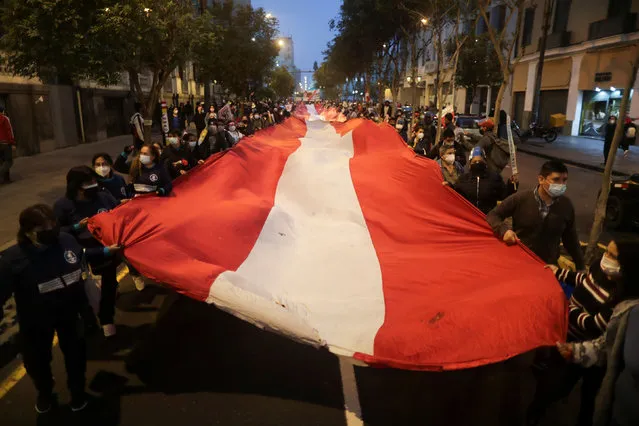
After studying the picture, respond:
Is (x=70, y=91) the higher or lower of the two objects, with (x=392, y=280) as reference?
higher

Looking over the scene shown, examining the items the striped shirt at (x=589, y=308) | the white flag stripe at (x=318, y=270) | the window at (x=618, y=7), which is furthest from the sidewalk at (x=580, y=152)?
the striped shirt at (x=589, y=308)

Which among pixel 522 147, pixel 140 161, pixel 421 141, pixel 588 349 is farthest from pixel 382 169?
pixel 522 147

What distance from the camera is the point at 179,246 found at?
439 centimetres

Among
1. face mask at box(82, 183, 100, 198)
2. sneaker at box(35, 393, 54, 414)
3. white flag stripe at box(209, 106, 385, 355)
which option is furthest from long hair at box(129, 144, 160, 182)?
sneaker at box(35, 393, 54, 414)

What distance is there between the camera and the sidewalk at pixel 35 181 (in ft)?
28.9

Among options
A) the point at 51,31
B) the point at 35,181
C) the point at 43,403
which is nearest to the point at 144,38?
the point at 51,31

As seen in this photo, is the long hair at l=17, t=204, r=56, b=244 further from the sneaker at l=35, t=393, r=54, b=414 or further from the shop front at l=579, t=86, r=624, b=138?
the shop front at l=579, t=86, r=624, b=138

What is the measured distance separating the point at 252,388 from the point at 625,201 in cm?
770

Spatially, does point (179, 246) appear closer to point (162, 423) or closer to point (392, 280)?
point (162, 423)

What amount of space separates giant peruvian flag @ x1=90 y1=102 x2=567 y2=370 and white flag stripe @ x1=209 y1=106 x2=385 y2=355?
0.01 metres

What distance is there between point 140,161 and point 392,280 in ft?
11.9

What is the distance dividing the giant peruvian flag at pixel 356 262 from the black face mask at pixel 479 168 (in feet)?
1.60

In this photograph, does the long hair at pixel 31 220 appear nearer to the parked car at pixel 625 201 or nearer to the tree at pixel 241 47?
the parked car at pixel 625 201

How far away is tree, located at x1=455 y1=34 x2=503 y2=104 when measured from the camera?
110 feet
